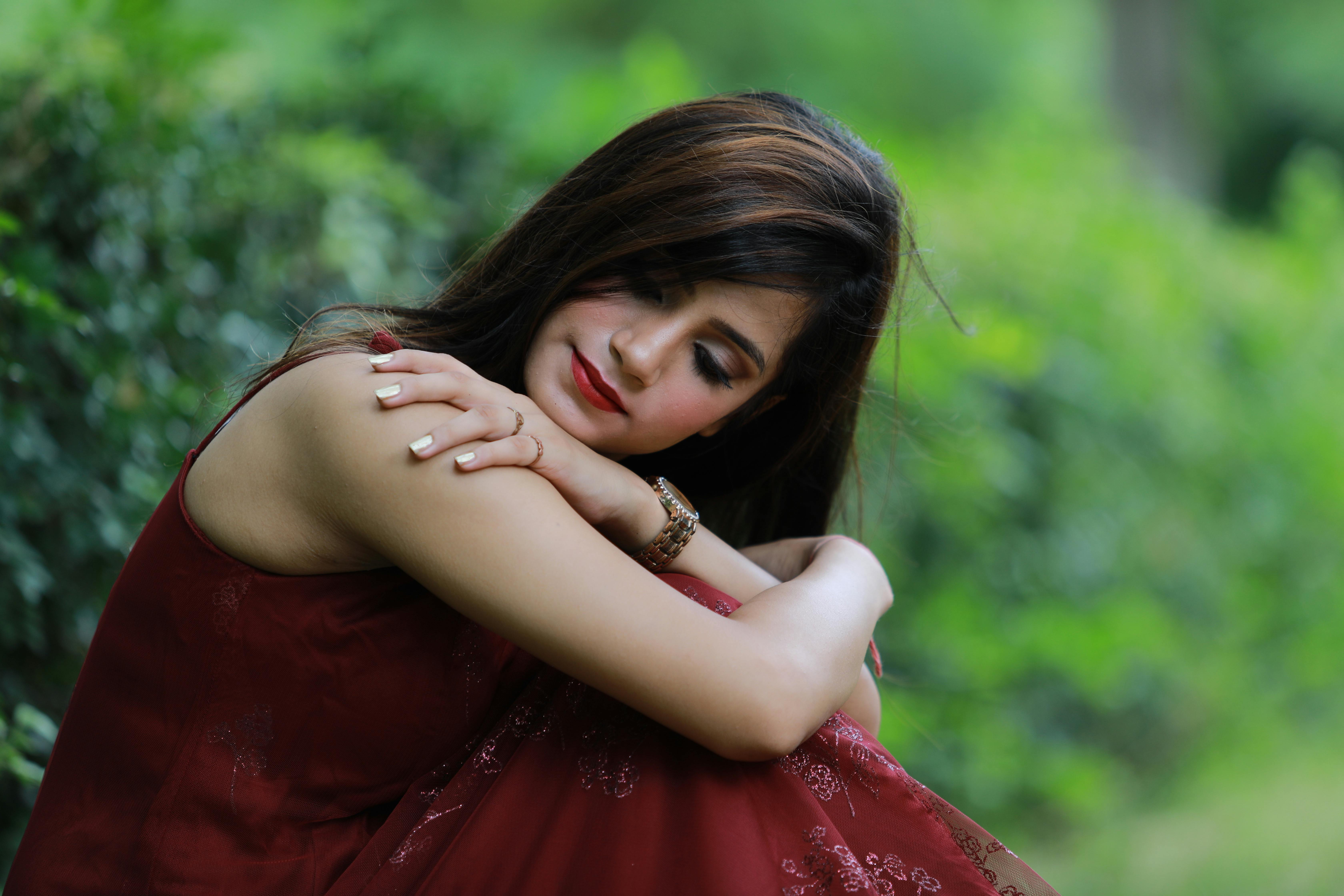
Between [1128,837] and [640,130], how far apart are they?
3.51 m

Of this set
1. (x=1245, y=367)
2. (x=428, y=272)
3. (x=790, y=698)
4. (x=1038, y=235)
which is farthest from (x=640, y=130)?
(x=1245, y=367)

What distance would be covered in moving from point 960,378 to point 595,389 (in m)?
2.52

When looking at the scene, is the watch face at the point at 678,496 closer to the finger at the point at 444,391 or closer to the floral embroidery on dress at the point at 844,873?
the finger at the point at 444,391

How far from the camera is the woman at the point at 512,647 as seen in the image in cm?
128

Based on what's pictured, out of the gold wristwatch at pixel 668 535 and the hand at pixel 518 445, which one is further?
the gold wristwatch at pixel 668 535

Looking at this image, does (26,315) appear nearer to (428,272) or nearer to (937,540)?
(428,272)

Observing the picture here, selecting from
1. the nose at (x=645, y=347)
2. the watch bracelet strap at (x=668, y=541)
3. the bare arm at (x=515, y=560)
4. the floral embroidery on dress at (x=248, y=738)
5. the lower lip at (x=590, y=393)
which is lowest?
the floral embroidery on dress at (x=248, y=738)

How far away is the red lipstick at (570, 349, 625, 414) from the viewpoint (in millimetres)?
1593

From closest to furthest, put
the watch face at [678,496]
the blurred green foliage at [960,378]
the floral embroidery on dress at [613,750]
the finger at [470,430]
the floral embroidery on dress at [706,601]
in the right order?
the finger at [470,430] < the floral embroidery on dress at [613,750] < the floral embroidery on dress at [706,601] < the watch face at [678,496] < the blurred green foliage at [960,378]

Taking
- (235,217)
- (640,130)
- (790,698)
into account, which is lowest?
(790,698)

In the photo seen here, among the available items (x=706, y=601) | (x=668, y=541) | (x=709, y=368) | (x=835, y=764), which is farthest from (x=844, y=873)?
(x=709, y=368)

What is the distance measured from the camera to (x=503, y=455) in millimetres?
1304

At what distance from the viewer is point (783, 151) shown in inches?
65.9

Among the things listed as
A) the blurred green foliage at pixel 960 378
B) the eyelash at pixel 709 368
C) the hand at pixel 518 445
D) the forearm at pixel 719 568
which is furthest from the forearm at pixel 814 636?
the blurred green foliage at pixel 960 378
